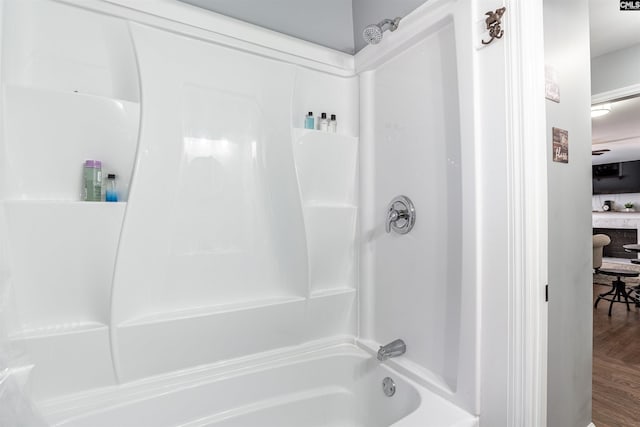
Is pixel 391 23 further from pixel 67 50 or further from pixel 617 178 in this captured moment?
pixel 617 178

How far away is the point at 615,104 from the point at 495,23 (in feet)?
12.9

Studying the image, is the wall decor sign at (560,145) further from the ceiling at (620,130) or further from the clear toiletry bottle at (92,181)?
the ceiling at (620,130)

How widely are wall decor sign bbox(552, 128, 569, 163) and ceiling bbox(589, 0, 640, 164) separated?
1436 mm

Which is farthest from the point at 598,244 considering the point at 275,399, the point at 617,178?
the point at 275,399

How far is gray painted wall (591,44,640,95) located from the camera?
2303 mm

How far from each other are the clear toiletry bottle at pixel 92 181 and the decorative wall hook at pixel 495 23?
1665 millimetres

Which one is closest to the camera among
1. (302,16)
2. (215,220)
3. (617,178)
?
(215,220)

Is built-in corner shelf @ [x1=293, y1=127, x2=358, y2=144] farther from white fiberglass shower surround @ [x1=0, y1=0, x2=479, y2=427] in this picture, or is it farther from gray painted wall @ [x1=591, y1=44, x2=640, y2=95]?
gray painted wall @ [x1=591, y1=44, x2=640, y2=95]

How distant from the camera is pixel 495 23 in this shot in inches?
43.8

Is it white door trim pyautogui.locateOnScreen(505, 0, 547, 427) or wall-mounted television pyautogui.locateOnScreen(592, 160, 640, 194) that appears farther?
wall-mounted television pyautogui.locateOnScreen(592, 160, 640, 194)

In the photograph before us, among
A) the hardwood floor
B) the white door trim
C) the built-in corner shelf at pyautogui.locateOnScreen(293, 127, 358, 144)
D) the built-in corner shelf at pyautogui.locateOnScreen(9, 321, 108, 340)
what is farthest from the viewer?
the hardwood floor

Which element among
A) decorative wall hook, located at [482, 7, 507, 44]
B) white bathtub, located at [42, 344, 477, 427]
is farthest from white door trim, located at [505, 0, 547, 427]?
white bathtub, located at [42, 344, 477, 427]

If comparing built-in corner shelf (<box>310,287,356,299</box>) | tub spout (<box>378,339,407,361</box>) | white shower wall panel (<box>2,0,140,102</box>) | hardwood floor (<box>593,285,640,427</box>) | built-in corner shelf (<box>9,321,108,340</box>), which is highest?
white shower wall panel (<box>2,0,140,102</box>)

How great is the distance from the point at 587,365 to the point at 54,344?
239 centimetres
